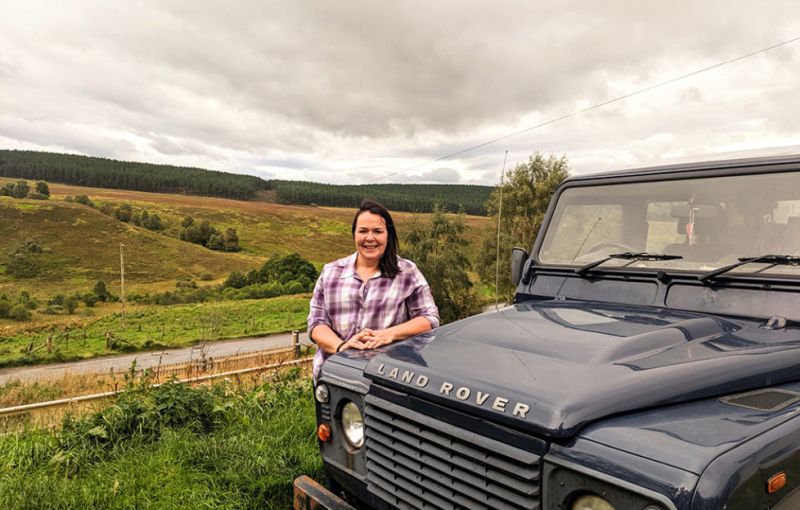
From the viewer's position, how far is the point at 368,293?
3.49 metres

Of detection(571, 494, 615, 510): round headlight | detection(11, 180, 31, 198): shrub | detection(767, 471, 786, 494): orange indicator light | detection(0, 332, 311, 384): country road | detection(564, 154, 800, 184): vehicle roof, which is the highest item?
detection(11, 180, 31, 198): shrub

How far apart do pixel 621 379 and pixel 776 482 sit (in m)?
0.50

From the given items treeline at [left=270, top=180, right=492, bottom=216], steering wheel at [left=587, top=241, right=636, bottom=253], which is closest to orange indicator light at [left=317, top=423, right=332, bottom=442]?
steering wheel at [left=587, top=241, right=636, bottom=253]

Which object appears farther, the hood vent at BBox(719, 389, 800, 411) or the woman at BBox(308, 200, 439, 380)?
the woman at BBox(308, 200, 439, 380)

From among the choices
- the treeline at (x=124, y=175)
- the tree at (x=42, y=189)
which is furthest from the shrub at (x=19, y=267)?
the treeline at (x=124, y=175)

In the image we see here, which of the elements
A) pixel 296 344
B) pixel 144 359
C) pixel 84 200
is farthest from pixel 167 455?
pixel 84 200

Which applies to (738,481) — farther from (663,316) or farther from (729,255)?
(729,255)

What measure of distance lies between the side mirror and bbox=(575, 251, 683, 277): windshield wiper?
0.54 metres

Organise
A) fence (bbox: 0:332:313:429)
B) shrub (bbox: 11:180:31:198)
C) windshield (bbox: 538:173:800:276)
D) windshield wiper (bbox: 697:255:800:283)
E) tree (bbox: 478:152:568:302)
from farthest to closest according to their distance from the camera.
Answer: shrub (bbox: 11:180:31:198)
tree (bbox: 478:152:568:302)
fence (bbox: 0:332:313:429)
windshield (bbox: 538:173:800:276)
windshield wiper (bbox: 697:255:800:283)

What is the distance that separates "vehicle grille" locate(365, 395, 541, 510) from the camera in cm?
168

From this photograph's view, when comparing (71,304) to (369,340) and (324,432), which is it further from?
(324,432)

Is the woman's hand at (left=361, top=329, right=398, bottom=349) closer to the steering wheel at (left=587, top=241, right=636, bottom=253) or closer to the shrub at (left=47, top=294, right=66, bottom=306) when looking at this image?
the steering wheel at (left=587, top=241, right=636, bottom=253)

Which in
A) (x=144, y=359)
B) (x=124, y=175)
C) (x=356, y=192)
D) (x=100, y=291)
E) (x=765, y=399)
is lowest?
(x=144, y=359)

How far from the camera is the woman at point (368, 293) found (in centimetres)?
346
